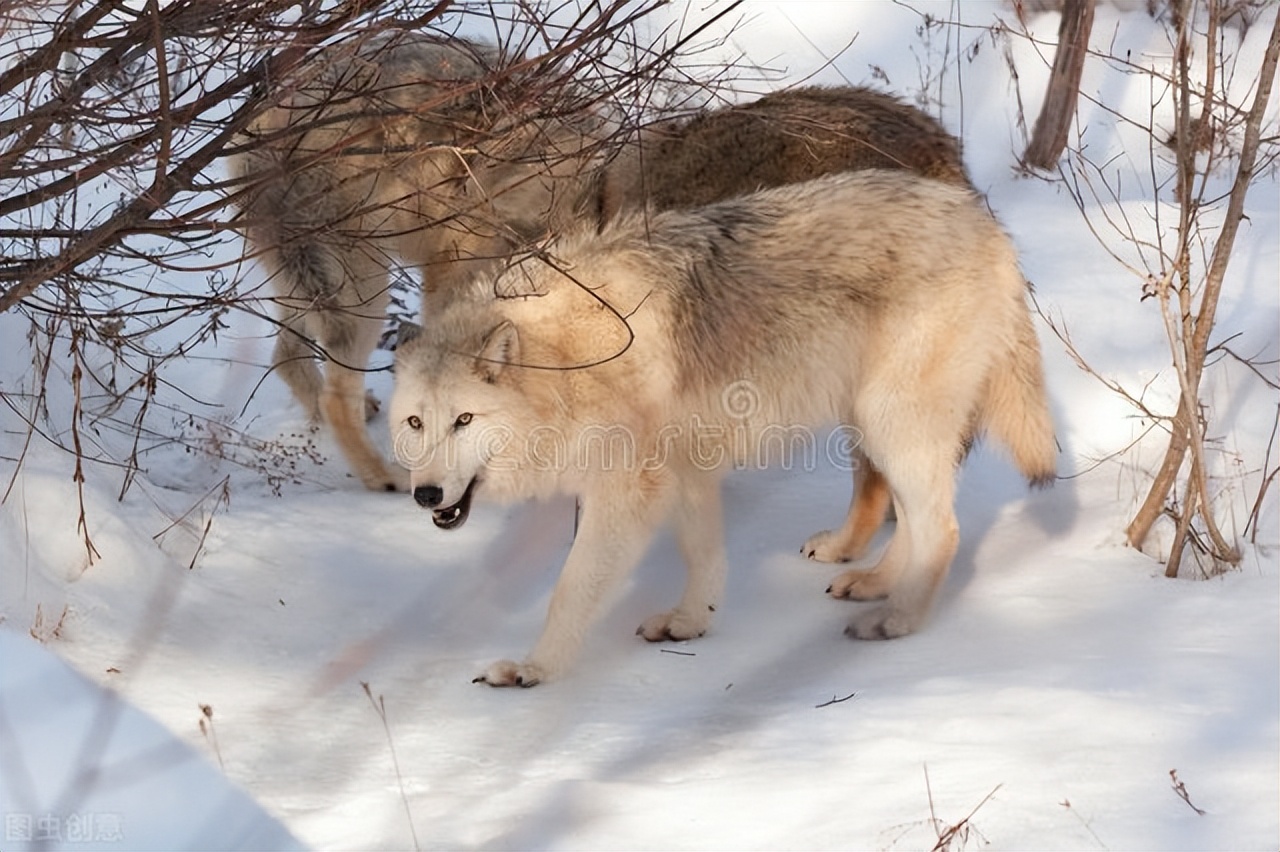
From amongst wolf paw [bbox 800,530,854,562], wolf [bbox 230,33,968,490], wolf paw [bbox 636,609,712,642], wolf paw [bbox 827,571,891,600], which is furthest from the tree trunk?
wolf paw [bbox 636,609,712,642]

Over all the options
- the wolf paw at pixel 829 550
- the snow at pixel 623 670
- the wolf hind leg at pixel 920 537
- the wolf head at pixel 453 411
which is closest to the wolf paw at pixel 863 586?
the snow at pixel 623 670

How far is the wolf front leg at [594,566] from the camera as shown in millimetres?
5305

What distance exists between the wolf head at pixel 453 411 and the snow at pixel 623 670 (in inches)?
28.3

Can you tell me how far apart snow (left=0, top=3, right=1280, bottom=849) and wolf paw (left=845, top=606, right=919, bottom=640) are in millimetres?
74

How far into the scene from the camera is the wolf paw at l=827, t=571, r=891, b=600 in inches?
239

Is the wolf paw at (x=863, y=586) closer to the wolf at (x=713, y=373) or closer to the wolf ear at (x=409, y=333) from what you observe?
the wolf at (x=713, y=373)

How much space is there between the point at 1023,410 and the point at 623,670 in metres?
2.05

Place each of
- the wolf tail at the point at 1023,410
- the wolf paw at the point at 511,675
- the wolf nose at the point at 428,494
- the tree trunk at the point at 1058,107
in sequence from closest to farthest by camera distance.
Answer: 1. the wolf nose at the point at 428,494
2. the wolf paw at the point at 511,675
3. the wolf tail at the point at 1023,410
4. the tree trunk at the point at 1058,107

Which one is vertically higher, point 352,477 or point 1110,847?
point 352,477

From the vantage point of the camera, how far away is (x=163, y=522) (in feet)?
20.6

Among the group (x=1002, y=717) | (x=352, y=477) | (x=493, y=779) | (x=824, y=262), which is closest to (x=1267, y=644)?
(x=1002, y=717)

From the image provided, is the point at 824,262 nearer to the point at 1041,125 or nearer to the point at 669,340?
the point at 669,340

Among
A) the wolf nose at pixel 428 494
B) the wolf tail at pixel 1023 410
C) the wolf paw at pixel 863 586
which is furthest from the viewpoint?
the wolf paw at pixel 863 586

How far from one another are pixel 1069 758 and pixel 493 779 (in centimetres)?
182
